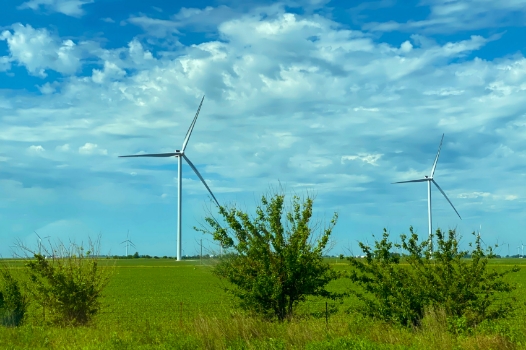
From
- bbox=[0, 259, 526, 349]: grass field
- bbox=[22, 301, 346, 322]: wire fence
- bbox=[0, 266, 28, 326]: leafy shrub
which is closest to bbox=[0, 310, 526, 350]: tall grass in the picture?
bbox=[0, 259, 526, 349]: grass field

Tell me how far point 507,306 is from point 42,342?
14.7 metres

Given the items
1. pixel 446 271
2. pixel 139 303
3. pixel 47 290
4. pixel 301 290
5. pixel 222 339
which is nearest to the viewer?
pixel 222 339

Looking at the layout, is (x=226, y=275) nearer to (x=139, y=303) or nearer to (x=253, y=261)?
(x=253, y=261)

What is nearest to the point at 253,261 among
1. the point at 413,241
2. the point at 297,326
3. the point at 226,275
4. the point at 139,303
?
the point at 226,275

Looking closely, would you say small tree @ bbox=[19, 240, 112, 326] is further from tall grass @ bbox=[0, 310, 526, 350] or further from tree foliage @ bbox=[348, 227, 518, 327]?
tree foliage @ bbox=[348, 227, 518, 327]

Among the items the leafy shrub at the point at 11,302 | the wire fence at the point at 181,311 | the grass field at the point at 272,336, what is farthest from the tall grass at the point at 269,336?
the leafy shrub at the point at 11,302

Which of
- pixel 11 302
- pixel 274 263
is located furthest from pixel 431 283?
pixel 11 302

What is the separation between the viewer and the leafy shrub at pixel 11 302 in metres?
22.8

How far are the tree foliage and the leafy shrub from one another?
12.6 meters

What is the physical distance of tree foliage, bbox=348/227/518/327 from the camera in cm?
1936

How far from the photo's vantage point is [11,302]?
76.4 feet

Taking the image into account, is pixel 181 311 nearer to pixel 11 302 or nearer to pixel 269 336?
pixel 269 336

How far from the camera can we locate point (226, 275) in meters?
21.7

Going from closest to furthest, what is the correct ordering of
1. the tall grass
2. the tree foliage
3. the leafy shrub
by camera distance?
the tall grass → the tree foliage → the leafy shrub
